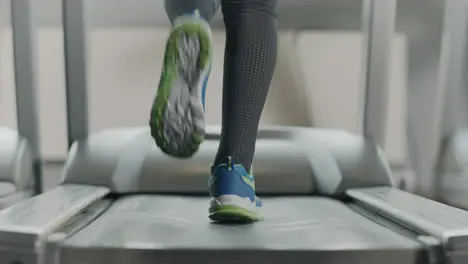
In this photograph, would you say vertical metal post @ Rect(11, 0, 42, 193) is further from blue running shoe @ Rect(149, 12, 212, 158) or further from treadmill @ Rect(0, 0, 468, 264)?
blue running shoe @ Rect(149, 12, 212, 158)

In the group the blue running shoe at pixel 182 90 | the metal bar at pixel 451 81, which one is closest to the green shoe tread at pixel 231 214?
the blue running shoe at pixel 182 90

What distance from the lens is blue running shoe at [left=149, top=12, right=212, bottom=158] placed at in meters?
1.07

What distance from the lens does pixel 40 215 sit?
114 cm

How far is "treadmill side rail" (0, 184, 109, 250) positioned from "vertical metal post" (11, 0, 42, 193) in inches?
17.1

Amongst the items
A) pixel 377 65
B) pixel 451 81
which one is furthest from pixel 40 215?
pixel 451 81

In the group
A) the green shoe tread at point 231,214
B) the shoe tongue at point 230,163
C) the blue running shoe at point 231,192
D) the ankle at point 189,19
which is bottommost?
the green shoe tread at point 231,214

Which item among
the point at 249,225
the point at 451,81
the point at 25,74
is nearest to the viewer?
the point at 249,225

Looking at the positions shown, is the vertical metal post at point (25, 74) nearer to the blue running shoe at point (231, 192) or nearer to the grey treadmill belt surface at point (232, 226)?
the grey treadmill belt surface at point (232, 226)

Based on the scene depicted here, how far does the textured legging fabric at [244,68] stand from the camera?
3.57ft

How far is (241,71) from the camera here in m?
1.09

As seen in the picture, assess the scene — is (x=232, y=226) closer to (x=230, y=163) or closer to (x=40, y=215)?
(x=230, y=163)

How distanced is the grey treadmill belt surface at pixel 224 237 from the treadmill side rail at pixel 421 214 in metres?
0.05

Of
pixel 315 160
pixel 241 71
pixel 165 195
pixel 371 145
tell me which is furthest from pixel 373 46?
pixel 241 71

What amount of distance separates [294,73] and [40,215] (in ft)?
4.33
